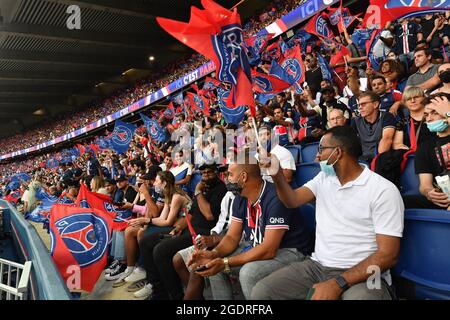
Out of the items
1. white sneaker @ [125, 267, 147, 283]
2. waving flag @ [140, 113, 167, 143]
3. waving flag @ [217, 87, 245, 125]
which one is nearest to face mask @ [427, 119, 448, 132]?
white sneaker @ [125, 267, 147, 283]

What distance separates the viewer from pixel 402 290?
1679 millimetres

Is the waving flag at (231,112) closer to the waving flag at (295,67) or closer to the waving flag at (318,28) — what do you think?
the waving flag at (295,67)

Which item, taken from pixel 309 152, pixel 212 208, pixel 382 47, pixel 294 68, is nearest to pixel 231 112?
pixel 294 68

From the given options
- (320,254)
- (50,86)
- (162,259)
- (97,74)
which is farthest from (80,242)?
(50,86)

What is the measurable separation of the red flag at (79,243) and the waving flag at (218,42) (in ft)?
6.15

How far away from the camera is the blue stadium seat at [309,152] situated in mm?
3761

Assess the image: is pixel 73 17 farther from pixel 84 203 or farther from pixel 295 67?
pixel 84 203

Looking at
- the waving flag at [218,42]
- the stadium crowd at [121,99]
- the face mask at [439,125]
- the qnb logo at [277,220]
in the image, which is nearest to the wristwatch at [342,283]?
the qnb logo at [277,220]

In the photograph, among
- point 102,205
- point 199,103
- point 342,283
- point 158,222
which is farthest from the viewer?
point 199,103

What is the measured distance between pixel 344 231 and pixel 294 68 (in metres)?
3.86

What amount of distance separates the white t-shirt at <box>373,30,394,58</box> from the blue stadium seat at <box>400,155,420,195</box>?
3.27m

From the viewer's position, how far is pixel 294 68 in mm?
5012

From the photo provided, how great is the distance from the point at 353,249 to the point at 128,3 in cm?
1461

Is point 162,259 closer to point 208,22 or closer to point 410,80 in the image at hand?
point 208,22
